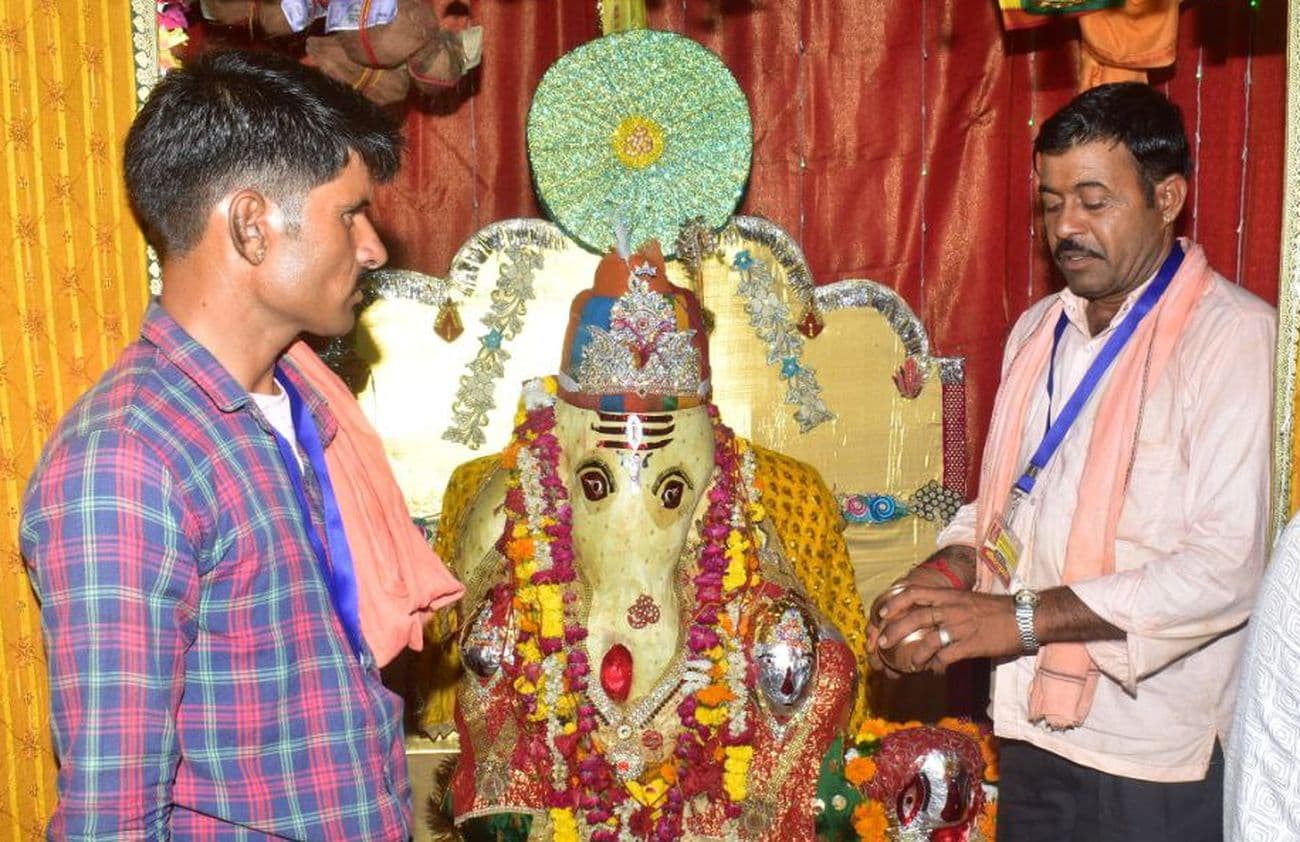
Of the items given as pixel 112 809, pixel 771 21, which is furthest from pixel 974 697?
pixel 112 809

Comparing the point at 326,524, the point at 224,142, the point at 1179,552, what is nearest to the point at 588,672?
the point at 326,524

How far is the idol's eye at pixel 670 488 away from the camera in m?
3.48

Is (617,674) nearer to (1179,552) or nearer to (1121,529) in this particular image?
(1121,529)

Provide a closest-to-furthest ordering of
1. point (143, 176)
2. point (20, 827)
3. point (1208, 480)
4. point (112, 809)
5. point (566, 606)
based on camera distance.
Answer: point (112, 809)
point (143, 176)
point (1208, 480)
point (20, 827)
point (566, 606)

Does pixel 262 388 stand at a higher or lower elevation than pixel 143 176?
lower

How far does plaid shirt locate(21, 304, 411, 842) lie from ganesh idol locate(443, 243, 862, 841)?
1.29 meters

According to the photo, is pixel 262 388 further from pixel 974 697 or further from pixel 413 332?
pixel 974 697

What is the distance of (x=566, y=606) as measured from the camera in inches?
139

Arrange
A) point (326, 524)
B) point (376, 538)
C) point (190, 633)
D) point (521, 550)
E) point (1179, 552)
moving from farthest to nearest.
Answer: point (521, 550) → point (1179, 552) → point (376, 538) → point (326, 524) → point (190, 633)

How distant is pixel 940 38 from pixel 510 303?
5.49 feet

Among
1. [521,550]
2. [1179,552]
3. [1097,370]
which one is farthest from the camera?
[521,550]

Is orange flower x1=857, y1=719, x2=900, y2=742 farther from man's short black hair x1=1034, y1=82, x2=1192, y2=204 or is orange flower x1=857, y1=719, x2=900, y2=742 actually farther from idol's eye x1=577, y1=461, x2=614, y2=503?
man's short black hair x1=1034, y1=82, x2=1192, y2=204

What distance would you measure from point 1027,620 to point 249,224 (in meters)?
1.72

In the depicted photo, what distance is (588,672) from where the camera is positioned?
3.48 metres
